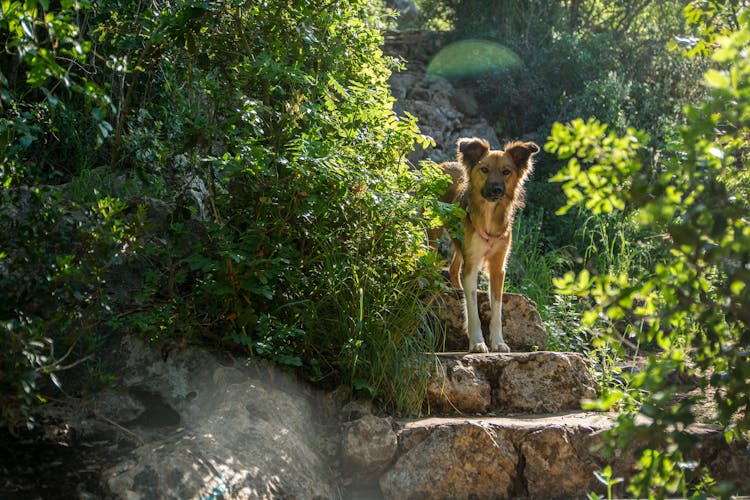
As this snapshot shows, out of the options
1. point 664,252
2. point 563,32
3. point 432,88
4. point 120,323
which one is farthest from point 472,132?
point 120,323

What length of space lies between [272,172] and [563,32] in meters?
8.80

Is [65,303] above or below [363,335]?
above

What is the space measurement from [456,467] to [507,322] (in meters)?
2.07

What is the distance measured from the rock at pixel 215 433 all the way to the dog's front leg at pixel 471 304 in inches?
62.9

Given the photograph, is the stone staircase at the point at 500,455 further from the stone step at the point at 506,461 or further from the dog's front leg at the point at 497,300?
the dog's front leg at the point at 497,300

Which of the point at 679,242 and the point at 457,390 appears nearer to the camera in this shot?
the point at 679,242

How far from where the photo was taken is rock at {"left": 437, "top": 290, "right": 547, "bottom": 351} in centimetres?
634

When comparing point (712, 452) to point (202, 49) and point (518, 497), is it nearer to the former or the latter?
point (518, 497)

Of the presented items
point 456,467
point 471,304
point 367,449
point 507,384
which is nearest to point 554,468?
point 456,467

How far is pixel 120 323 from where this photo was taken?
4359 mm

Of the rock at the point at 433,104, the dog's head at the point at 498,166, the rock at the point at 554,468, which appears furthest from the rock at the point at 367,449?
the rock at the point at 433,104

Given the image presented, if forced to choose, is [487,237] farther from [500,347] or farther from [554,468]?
[554,468]

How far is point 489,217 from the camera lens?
21.0ft

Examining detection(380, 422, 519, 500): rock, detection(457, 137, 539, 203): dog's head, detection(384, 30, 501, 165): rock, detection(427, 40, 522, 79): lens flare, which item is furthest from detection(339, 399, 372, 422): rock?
detection(427, 40, 522, 79): lens flare
